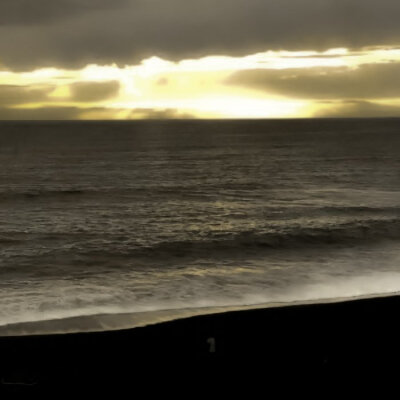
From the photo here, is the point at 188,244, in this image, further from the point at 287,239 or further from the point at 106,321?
Answer: the point at 106,321

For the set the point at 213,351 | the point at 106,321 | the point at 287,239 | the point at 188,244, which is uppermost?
the point at 213,351

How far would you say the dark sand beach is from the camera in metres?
8.98

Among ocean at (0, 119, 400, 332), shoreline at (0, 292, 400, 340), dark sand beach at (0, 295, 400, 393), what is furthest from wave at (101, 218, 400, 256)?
dark sand beach at (0, 295, 400, 393)

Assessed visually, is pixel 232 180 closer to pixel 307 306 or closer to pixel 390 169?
pixel 390 169

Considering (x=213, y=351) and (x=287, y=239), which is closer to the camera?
(x=213, y=351)

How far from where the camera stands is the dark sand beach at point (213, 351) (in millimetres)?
8977

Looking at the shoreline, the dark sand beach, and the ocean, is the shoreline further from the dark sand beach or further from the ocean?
the dark sand beach

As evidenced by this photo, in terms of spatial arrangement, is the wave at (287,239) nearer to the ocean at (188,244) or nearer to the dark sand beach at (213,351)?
the ocean at (188,244)

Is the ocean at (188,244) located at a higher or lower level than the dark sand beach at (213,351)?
lower

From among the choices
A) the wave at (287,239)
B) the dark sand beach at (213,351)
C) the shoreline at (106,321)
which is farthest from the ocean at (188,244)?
the dark sand beach at (213,351)

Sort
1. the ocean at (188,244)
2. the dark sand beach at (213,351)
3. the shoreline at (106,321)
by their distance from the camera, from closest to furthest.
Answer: the dark sand beach at (213,351) < the shoreline at (106,321) < the ocean at (188,244)

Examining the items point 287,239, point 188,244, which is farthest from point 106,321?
point 287,239

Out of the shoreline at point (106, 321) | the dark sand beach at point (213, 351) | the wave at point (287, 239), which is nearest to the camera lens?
the dark sand beach at point (213, 351)

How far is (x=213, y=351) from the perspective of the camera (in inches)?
382
